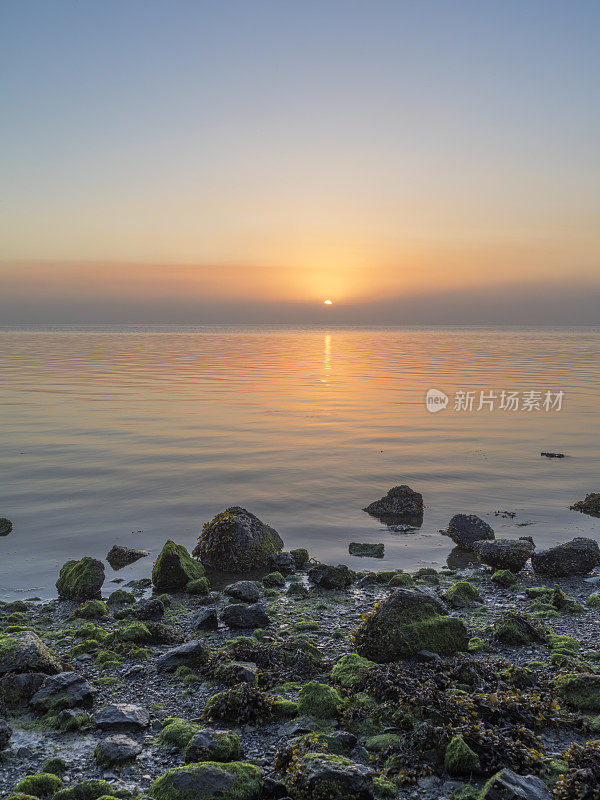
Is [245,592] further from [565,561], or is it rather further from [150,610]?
[565,561]

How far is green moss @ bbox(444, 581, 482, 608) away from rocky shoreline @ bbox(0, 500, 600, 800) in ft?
0.10

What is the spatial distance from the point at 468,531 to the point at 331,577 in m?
4.39

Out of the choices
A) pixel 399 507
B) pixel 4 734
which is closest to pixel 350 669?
pixel 4 734

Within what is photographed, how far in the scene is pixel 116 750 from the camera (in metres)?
6.12

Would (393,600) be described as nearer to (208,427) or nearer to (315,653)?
(315,653)

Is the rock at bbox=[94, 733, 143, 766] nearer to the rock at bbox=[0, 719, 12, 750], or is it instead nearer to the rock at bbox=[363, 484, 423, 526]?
the rock at bbox=[0, 719, 12, 750]

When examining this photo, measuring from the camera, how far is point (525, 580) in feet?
38.9

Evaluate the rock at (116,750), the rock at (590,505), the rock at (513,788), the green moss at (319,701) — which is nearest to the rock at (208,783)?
the rock at (116,750)

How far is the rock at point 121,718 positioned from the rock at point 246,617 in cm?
274

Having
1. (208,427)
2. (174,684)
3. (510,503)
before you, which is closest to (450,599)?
(174,684)

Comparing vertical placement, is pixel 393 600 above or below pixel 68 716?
above

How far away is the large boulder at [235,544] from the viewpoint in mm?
12531

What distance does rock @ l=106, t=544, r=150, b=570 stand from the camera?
1280 cm

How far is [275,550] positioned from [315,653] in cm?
476
